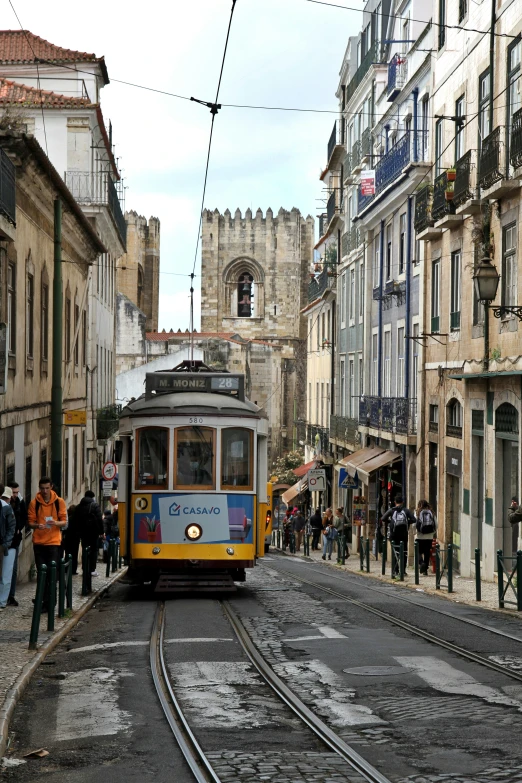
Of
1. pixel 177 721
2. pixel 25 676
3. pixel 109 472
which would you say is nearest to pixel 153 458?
pixel 25 676

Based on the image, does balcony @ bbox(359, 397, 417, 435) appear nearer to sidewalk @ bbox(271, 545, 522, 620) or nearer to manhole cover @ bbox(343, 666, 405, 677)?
sidewalk @ bbox(271, 545, 522, 620)

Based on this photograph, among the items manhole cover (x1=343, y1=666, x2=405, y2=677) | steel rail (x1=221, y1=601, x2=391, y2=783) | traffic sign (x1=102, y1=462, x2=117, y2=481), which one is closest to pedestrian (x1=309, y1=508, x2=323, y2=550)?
traffic sign (x1=102, y1=462, x2=117, y2=481)

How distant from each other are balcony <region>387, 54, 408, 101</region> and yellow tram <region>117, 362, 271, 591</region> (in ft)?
57.9

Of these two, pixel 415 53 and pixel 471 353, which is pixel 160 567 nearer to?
pixel 471 353

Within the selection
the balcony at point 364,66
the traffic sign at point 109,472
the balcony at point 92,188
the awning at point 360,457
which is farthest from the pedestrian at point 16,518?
the balcony at point 364,66

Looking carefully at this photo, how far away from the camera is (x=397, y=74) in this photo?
33250mm

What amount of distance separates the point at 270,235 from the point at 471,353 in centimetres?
7038

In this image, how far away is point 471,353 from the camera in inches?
962

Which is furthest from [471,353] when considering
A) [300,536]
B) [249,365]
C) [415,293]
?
[249,365]

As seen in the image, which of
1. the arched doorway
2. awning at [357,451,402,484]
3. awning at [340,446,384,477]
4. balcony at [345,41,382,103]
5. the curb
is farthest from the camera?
balcony at [345,41,382,103]

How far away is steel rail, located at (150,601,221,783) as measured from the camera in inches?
279

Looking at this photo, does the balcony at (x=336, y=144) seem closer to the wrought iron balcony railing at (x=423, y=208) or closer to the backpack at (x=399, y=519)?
the wrought iron balcony railing at (x=423, y=208)

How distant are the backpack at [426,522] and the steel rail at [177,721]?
37.0 ft

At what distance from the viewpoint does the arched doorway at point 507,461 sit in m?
21.6
